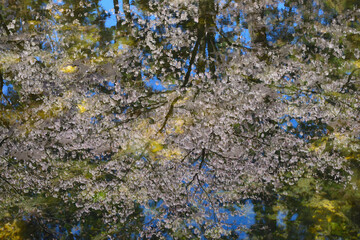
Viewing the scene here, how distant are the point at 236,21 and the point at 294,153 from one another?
2.50 metres

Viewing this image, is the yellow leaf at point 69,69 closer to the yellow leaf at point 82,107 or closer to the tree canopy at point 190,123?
the tree canopy at point 190,123

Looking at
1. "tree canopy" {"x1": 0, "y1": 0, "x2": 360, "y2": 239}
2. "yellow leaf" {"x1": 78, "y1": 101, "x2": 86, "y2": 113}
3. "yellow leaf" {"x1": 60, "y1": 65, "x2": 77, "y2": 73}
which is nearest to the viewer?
"tree canopy" {"x1": 0, "y1": 0, "x2": 360, "y2": 239}

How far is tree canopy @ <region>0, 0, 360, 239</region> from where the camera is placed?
13.8 feet

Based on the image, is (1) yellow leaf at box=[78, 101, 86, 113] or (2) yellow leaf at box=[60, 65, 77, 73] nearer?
(1) yellow leaf at box=[78, 101, 86, 113]


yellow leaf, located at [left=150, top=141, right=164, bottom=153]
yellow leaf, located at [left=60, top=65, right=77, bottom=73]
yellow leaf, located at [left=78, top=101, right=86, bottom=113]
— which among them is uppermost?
yellow leaf, located at [left=60, top=65, right=77, bottom=73]

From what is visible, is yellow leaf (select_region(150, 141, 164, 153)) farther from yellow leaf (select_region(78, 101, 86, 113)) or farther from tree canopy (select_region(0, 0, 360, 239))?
yellow leaf (select_region(78, 101, 86, 113))

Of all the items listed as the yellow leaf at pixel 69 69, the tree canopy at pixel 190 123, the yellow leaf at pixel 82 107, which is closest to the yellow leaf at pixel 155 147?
the tree canopy at pixel 190 123

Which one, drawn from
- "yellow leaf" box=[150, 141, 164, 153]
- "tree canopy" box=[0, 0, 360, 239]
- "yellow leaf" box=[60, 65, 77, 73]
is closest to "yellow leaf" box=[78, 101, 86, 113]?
"tree canopy" box=[0, 0, 360, 239]

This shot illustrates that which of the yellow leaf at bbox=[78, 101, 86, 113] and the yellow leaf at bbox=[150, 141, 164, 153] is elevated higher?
the yellow leaf at bbox=[78, 101, 86, 113]

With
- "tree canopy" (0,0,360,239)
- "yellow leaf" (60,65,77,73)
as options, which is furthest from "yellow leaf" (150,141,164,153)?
"yellow leaf" (60,65,77,73)

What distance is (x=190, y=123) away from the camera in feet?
13.9

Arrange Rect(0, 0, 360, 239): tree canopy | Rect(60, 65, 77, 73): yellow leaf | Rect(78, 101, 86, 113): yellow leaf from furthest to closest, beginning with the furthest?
1. Rect(60, 65, 77, 73): yellow leaf
2. Rect(78, 101, 86, 113): yellow leaf
3. Rect(0, 0, 360, 239): tree canopy

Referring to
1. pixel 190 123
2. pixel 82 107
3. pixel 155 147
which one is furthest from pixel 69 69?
pixel 190 123

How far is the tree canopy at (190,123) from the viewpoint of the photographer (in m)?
4.20
